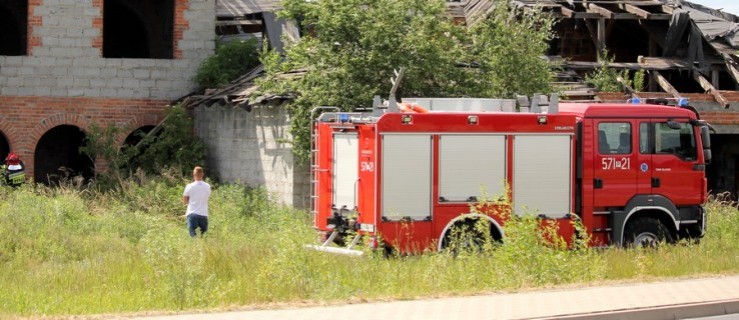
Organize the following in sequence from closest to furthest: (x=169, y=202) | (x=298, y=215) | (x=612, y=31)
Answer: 1. (x=298, y=215)
2. (x=169, y=202)
3. (x=612, y=31)

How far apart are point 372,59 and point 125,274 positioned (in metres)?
8.33

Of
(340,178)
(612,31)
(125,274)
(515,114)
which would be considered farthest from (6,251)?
(612,31)

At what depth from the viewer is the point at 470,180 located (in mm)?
18391

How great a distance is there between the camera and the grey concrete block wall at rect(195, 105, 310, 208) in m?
25.6

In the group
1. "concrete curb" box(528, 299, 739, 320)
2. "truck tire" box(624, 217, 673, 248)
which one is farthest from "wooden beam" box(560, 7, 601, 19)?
"concrete curb" box(528, 299, 739, 320)

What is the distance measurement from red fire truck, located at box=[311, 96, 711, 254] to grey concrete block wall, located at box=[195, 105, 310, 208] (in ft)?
19.4

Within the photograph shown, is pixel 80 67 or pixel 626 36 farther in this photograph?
pixel 626 36

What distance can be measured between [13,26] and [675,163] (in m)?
22.5

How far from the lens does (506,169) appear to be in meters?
18.6

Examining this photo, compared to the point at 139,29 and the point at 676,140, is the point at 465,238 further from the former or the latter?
the point at 139,29

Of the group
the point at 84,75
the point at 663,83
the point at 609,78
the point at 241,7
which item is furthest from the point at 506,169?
the point at 241,7

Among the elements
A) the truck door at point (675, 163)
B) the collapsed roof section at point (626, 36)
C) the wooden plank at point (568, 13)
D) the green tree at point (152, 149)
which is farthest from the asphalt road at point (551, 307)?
the wooden plank at point (568, 13)

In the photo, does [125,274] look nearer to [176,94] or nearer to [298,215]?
Answer: [298,215]

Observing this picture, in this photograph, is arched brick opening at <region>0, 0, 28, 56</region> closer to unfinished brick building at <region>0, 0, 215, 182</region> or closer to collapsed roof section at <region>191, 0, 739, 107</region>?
unfinished brick building at <region>0, 0, 215, 182</region>
